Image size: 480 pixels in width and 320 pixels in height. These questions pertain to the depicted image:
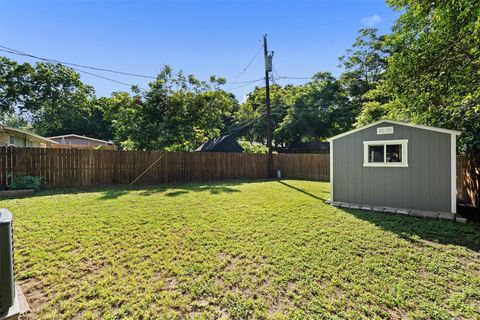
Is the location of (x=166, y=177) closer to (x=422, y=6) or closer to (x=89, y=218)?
(x=89, y=218)

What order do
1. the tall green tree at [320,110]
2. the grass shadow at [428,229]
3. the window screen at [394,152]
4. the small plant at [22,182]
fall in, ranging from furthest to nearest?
the tall green tree at [320,110]
the small plant at [22,182]
the window screen at [394,152]
the grass shadow at [428,229]

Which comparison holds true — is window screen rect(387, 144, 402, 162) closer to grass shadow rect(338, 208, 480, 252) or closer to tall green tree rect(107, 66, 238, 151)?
grass shadow rect(338, 208, 480, 252)

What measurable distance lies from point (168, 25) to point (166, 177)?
6.77m

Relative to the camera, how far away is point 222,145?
18.4 m

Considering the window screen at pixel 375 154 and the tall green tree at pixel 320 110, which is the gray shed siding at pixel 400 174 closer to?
the window screen at pixel 375 154

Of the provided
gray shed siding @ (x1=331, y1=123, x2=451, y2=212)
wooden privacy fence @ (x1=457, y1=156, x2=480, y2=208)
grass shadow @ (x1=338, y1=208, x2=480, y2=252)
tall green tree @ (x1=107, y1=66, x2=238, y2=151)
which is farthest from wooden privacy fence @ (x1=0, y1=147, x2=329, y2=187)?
grass shadow @ (x1=338, y1=208, x2=480, y2=252)

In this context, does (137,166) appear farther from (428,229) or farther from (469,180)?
(469,180)

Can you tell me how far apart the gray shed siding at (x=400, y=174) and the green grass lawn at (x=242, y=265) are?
74 cm

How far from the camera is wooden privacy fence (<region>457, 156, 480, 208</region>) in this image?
247 inches

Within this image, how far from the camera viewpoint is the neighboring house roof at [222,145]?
18031mm

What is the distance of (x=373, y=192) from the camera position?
236 inches

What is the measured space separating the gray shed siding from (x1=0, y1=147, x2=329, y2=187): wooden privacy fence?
6.79m

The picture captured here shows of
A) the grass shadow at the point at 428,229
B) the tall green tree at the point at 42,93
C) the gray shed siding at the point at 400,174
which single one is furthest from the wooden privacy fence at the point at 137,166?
the tall green tree at the point at 42,93

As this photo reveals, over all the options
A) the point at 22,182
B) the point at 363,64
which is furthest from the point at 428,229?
the point at 363,64
